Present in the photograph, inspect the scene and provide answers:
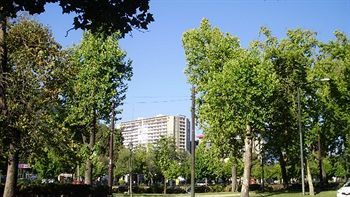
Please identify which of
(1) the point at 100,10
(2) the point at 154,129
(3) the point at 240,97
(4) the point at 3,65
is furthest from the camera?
(2) the point at 154,129

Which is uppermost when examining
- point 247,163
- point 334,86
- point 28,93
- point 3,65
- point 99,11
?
point 334,86

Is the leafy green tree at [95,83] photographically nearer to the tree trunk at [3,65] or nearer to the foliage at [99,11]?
the tree trunk at [3,65]

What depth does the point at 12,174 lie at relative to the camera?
74.1 feet

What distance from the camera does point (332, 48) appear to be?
4628cm

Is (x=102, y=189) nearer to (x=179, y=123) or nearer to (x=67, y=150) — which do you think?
(x=67, y=150)

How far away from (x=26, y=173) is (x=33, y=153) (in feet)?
217

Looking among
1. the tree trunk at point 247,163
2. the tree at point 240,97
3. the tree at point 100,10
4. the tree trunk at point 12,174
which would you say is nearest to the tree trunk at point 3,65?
the tree trunk at point 12,174

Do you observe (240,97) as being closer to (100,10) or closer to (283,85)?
(283,85)

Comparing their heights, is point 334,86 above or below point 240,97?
above

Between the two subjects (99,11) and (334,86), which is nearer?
(99,11)

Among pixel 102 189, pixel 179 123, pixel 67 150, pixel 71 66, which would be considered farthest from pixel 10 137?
pixel 179 123

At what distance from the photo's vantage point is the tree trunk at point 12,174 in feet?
72.2

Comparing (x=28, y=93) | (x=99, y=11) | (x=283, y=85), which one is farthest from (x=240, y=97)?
(x=99, y=11)

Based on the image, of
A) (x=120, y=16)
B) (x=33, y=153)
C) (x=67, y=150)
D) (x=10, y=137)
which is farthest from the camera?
(x=67, y=150)
